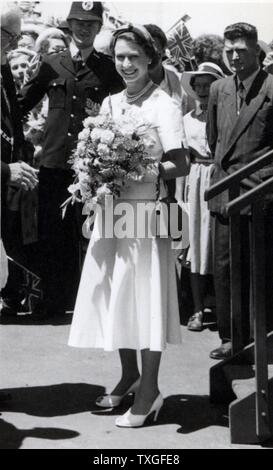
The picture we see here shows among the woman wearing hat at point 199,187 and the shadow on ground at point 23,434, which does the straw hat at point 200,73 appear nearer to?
the woman wearing hat at point 199,187

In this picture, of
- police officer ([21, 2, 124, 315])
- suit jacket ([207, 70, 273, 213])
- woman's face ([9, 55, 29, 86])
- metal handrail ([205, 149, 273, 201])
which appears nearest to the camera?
metal handrail ([205, 149, 273, 201])

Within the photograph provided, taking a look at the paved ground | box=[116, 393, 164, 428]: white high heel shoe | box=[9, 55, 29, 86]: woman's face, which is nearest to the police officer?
box=[9, 55, 29, 86]: woman's face

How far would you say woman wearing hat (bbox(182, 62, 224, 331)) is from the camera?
7023 mm

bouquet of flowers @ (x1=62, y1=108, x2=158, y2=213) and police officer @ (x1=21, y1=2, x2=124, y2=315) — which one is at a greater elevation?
police officer @ (x1=21, y1=2, x2=124, y2=315)

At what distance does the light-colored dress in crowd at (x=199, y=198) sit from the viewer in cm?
704

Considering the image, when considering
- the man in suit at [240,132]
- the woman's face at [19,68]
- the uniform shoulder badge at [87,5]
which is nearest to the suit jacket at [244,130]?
the man in suit at [240,132]

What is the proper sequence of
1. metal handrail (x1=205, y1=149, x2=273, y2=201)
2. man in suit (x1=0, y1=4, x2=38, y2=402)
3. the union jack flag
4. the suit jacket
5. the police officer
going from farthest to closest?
the union jack flag
the police officer
the suit jacket
man in suit (x1=0, y1=4, x2=38, y2=402)
metal handrail (x1=205, y1=149, x2=273, y2=201)

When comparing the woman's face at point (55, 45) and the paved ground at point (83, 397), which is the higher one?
the woman's face at point (55, 45)

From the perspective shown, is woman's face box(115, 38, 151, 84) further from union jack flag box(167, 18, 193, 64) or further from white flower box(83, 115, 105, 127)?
union jack flag box(167, 18, 193, 64)

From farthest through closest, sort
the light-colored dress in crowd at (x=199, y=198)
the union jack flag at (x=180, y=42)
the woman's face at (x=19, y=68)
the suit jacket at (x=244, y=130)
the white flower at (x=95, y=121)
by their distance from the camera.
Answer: the union jack flag at (x=180, y=42) → the woman's face at (x=19, y=68) → the light-colored dress in crowd at (x=199, y=198) → the suit jacket at (x=244, y=130) → the white flower at (x=95, y=121)

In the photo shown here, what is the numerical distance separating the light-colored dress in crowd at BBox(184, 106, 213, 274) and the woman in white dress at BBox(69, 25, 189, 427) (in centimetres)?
221

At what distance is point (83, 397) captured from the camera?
5250mm

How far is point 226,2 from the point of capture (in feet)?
23.8

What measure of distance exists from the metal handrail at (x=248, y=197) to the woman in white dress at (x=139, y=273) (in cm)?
53
